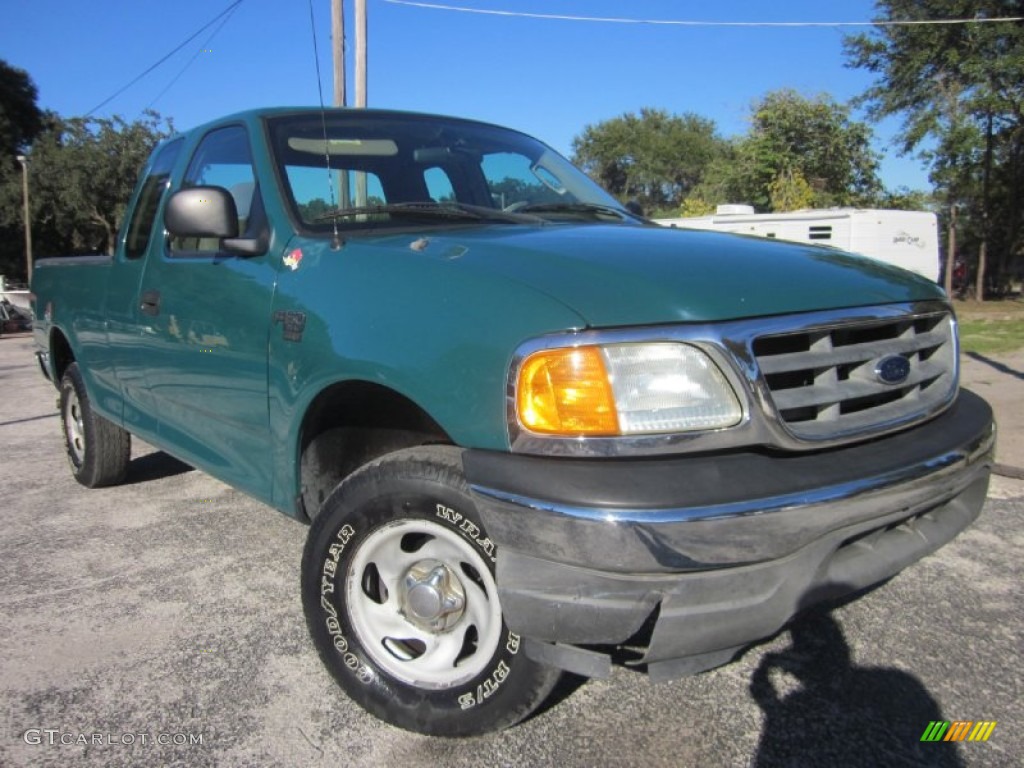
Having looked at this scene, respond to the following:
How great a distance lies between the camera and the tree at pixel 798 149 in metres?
26.2

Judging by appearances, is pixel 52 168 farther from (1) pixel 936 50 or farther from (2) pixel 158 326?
(2) pixel 158 326

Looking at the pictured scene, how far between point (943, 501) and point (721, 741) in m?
0.92

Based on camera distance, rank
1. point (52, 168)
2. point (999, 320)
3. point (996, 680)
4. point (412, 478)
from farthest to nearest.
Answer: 1. point (52, 168)
2. point (999, 320)
3. point (996, 680)
4. point (412, 478)

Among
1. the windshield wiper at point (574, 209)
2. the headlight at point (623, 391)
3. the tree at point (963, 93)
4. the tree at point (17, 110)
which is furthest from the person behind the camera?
the tree at point (17, 110)

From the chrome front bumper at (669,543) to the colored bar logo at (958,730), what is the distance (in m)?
0.67

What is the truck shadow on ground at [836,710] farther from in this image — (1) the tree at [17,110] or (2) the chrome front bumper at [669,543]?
(1) the tree at [17,110]

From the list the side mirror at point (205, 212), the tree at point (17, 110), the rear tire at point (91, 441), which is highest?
the tree at point (17, 110)

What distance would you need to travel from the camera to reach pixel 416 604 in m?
2.38

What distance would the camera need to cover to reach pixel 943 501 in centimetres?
234

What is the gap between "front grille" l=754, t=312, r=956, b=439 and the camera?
2.10 m

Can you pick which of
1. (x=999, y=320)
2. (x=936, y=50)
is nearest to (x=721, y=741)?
(x=999, y=320)

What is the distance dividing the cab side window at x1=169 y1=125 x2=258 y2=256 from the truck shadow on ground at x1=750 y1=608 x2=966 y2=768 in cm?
240

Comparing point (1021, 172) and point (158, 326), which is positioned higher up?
point (1021, 172)

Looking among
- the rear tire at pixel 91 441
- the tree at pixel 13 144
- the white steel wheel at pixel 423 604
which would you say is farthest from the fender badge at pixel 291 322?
the tree at pixel 13 144
